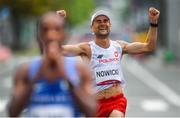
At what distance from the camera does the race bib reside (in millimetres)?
9906

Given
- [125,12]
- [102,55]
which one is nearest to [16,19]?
[125,12]

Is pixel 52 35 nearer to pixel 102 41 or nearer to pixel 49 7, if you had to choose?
pixel 102 41

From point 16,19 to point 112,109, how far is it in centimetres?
7081

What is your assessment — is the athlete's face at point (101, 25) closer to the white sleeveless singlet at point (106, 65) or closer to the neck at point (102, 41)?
the neck at point (102, 41)

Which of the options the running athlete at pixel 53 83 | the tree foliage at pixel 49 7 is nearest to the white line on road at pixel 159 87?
the tree foliage at pixel 49 7

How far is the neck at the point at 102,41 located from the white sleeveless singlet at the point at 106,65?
38mm

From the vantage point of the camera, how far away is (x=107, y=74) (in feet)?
32.4

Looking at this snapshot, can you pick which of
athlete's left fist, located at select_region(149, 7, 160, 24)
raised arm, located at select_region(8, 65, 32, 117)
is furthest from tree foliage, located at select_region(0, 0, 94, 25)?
raised arm, located at select_region(8, 65, 32, 117)

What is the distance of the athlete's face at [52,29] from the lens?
20.0ft

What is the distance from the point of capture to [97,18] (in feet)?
32.2

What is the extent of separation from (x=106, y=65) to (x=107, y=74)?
0.50ft

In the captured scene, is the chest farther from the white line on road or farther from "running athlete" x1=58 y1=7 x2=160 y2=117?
the white line on road

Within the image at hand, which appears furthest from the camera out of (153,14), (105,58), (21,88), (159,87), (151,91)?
(159,87)

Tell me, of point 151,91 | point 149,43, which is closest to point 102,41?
point 149,43
